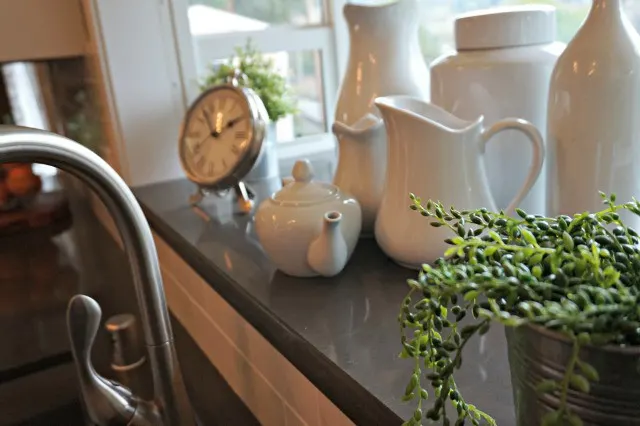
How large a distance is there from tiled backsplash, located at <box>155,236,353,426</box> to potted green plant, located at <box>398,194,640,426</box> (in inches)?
9.4

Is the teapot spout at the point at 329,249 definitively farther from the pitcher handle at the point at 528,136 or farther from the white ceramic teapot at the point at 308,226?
the pitcher handle at the point at 528,136

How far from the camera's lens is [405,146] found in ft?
2.23

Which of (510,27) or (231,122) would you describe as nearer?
(510,27)

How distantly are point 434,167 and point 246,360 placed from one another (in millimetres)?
357

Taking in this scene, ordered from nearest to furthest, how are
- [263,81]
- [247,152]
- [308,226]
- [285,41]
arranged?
[308,226], [247,152], [263,81], [285,41]

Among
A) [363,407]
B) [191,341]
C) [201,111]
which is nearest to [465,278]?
[363,407]

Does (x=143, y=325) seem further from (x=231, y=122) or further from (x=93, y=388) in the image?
(x=231, y=122)

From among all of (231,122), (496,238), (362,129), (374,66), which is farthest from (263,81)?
(496,238)

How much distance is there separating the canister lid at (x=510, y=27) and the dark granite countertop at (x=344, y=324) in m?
0.31

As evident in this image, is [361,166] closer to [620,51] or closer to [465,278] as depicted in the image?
[620,51]

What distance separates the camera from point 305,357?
60 centimetres

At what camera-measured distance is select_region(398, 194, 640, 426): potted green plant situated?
0.92ft

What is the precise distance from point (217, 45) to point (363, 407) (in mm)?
1096

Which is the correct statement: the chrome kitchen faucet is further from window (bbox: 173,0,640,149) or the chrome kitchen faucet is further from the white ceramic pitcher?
window (bbox: 173,0,640,149)
